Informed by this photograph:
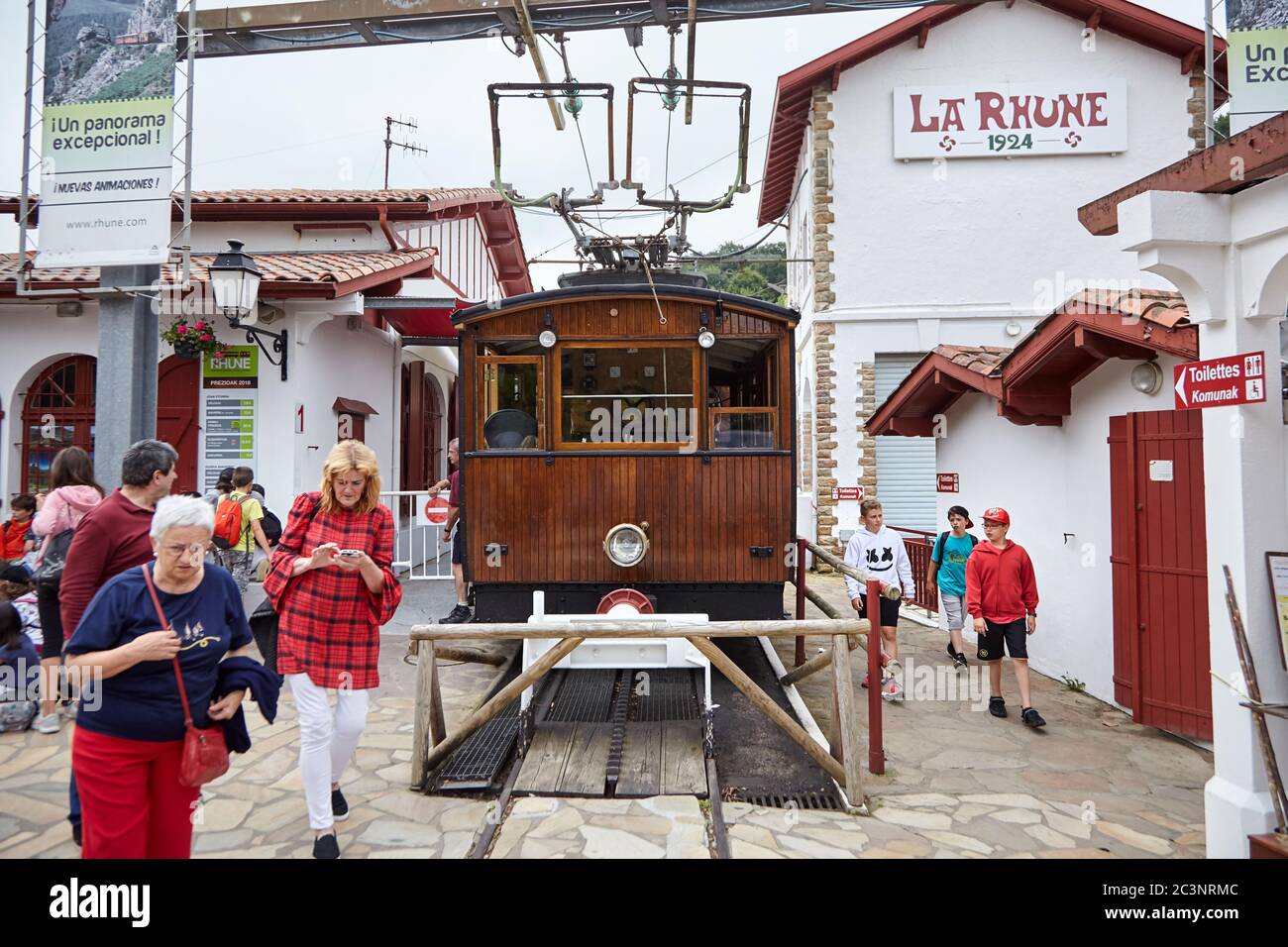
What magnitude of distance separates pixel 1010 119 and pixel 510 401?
460 inches

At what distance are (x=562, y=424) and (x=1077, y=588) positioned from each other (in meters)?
4.44

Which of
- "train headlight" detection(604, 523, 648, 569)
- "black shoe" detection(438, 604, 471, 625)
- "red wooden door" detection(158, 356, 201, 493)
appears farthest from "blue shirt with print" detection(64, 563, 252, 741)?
"red wooden door" detection(158, 356, 201, 493)

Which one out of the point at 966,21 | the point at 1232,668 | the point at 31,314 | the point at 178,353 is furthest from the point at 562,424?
the point at 966,21

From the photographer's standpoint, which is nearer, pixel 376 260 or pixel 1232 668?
pixel 1232 668

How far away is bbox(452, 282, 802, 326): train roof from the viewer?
5617mm

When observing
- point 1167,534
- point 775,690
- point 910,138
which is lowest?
point 775,690

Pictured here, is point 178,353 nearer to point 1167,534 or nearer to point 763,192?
point 1167,534

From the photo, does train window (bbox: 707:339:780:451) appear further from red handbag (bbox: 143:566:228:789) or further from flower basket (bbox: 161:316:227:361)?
flower basket (bbox: 161:316:227:361)

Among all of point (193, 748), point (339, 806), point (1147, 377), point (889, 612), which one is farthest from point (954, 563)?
point (193, 748)

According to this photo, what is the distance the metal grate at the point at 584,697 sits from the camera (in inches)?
202

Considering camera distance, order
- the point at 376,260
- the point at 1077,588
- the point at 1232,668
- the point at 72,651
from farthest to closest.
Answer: the point at 376,260, the point at 1077,588, the point at 1232,668, the point at 72,651

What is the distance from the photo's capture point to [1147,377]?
536 centimetres

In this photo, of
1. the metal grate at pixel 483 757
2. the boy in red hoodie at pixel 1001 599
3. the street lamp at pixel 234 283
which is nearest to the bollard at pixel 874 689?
the boy in red hoodie at pixel 1001 599

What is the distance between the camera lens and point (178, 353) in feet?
26.5
